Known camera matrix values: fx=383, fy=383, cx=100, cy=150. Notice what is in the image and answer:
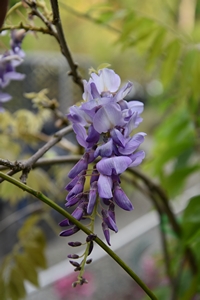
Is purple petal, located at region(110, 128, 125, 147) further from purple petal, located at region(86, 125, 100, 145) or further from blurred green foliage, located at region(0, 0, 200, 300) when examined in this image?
blurred green foliage, located at region(0, 0, 200, 300)

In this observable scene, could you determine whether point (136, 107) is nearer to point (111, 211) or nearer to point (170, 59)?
point (111, 211)

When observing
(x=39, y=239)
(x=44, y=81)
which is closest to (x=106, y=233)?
(x=39, y=239)

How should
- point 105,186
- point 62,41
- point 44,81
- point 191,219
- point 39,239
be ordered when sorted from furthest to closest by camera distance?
1. point 44,81
2. point 39,239
3. point 191,219
4. point 62,41
5. point 105,186

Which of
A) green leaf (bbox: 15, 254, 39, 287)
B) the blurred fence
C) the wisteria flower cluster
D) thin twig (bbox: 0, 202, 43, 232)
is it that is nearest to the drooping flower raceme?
the wisteria flower cluster

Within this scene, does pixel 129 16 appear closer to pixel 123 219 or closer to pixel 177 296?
pixel 177 296

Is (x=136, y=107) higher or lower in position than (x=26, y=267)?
lower

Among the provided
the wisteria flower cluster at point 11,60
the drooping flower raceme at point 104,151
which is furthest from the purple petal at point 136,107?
the wisteria flower cluster at point 11,60

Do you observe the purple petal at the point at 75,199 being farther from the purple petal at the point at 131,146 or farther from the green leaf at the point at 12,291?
the green leaf at the point at 12,291
